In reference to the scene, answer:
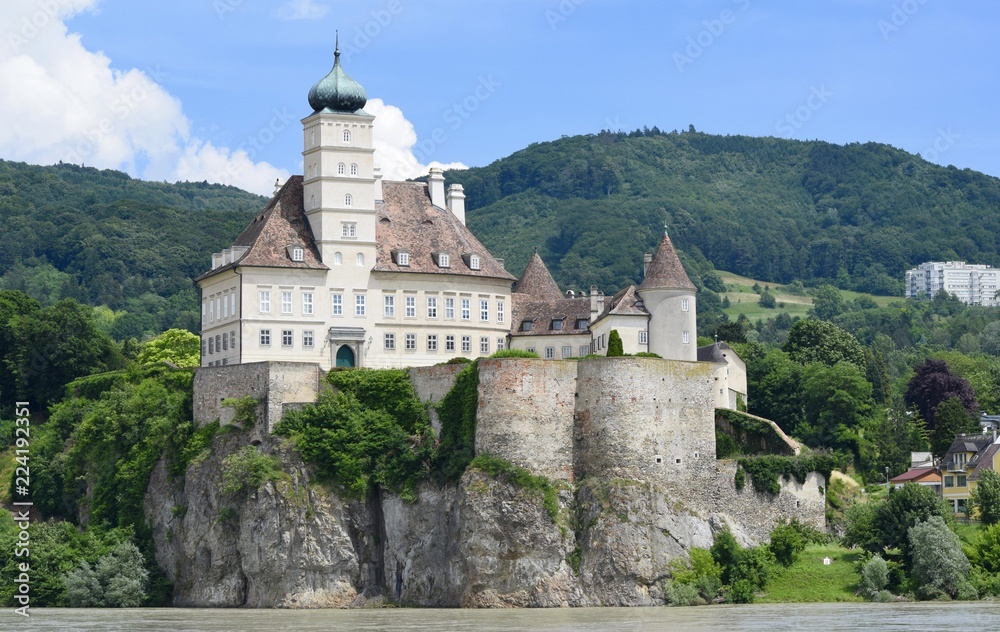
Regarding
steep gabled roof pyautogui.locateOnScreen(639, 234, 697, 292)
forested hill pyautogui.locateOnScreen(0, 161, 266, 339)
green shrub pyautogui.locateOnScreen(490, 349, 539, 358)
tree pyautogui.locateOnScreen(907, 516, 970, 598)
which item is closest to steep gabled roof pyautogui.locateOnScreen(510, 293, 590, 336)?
steep gabled roof pyautogui.locateOnScreen(639, 234, 697, 292)

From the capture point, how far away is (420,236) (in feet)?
273

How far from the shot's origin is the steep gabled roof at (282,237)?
79.2 meters

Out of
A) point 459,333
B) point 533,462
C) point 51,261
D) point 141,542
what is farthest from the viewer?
point 51,261

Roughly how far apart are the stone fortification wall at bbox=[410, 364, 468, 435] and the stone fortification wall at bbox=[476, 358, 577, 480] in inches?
90.2

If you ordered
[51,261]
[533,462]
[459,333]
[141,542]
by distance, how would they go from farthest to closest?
[51,261]
[459,333]
[141,542]
[533,462]

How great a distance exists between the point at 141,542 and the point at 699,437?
24.0 m

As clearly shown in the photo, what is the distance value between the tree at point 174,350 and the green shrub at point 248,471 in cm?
2367

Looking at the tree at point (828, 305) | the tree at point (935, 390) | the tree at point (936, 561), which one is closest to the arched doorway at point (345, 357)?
the tree at point (936, 561)

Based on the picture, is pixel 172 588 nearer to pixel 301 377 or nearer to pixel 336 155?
pixel 301 377

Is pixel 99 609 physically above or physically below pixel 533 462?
below

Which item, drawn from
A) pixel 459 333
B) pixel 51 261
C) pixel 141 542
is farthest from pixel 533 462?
pixel 51 261

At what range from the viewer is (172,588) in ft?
246

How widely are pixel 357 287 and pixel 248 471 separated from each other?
445 inches

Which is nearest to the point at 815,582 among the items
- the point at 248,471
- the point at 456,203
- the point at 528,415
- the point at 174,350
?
the point at 528,415
